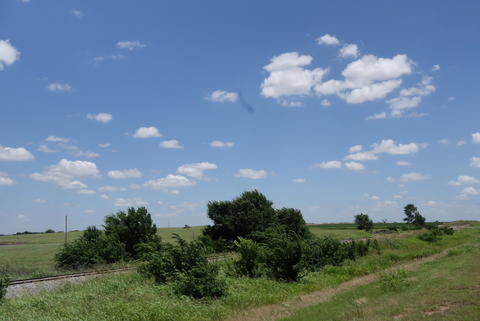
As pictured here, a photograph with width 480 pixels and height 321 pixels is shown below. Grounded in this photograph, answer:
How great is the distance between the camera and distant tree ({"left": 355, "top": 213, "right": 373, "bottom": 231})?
99375 millimetres

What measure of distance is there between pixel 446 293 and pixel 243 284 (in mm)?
10549

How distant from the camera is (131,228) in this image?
125 ft

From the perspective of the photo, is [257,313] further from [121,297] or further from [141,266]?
[141,266]

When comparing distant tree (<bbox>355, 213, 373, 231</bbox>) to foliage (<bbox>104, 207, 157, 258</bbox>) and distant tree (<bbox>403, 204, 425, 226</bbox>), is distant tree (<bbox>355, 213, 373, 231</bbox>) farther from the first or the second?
foliage (<bbox>104, 207, 157, 258</bbox>)

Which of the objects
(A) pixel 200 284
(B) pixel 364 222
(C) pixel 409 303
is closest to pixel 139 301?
(A) pixel 200 284

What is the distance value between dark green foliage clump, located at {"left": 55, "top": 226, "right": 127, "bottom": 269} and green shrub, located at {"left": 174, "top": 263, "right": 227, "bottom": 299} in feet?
52.8

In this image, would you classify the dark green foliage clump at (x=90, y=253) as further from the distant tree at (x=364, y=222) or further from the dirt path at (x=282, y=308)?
the distant tree at (x=364, y=222)

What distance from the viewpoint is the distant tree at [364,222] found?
99.4 meters

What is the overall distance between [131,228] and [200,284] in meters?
19.9

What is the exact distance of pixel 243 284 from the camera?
23172mm

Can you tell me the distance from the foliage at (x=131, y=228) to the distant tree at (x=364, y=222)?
238ft

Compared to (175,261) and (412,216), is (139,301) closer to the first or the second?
(175,261)

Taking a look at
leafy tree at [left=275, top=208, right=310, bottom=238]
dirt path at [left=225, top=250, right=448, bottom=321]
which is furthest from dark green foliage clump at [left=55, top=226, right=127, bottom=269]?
leafy tree at [left=275, top=208, right=310, bottom=238]

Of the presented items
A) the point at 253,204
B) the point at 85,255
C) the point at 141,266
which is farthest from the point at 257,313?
the point at 253,204
